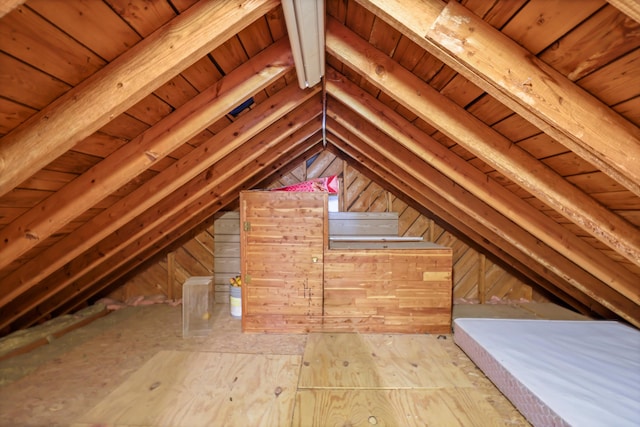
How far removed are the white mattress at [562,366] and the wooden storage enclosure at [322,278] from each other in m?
0.46

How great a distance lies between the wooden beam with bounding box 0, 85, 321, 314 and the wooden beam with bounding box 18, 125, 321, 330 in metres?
0.41

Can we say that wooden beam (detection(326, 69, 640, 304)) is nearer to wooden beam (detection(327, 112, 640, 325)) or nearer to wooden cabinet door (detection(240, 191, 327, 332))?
wooden beam (detection(327, 112, 640, 325))

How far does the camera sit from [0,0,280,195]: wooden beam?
3.32 feet

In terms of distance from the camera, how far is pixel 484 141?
1.47 meters

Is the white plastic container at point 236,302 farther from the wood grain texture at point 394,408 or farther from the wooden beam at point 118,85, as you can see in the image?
the wooden beam at point 118,85

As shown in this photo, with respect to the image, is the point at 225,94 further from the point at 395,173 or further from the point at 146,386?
the point at 146,386

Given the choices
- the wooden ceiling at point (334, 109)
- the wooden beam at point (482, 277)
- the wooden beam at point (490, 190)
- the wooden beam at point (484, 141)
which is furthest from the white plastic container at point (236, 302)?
the wooden beam at point (482, 277)

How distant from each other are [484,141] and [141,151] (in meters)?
1.81

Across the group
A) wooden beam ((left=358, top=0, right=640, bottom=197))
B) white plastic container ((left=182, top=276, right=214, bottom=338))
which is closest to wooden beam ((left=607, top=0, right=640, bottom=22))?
wooden beam ((left=358, top=0, right=640, bottom=197))

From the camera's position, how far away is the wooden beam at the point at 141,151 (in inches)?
59.0

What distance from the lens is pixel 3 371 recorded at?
2234 mm

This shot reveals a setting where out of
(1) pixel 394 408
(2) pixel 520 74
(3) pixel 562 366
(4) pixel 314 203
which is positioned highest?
(2) pixel 520 74

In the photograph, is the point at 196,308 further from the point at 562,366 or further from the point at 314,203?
the point at 562,366

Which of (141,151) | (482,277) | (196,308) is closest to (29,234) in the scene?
(141,151)
